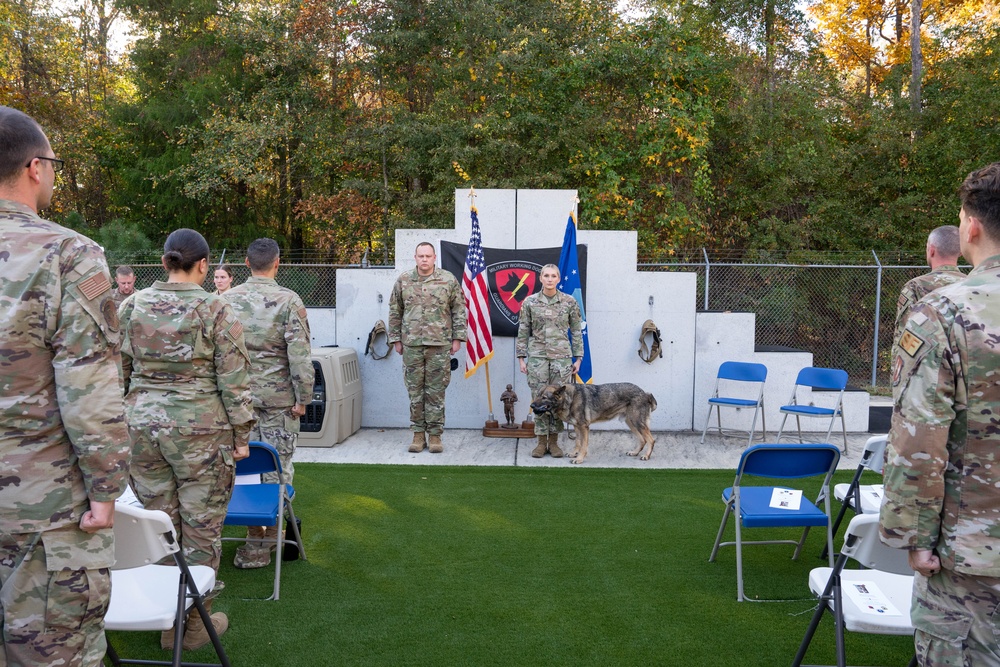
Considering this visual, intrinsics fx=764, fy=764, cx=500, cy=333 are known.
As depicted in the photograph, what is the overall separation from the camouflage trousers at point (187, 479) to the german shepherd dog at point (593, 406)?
13.5 ft

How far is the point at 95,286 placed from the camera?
2131 millimetres

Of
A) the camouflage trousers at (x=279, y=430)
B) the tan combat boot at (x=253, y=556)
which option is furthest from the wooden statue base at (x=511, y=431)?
the tan combat boot at (x=253, y=556)

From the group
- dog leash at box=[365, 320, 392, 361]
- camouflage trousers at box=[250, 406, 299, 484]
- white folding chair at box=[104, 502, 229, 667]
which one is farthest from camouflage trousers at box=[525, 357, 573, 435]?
white folding chair at box=[104, 502, 229, 667]

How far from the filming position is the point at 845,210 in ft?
51.2

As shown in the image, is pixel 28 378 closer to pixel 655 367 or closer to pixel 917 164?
pixel 655 367

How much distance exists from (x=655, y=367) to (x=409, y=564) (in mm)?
4717

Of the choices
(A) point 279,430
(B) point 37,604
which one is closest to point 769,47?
(A) point 279,430

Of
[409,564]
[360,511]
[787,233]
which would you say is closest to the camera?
[409,564]

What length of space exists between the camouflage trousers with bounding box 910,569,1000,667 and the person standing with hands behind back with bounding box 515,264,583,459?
5.50 metres

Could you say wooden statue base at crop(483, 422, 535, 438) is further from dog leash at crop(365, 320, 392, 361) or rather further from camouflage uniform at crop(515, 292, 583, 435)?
dog leash at crop(365, 320, 392, 361)

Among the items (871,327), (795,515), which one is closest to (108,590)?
(795,515)

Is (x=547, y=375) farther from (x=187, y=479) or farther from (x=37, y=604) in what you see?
(x=37, y=604)

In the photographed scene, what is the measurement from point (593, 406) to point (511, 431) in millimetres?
1324

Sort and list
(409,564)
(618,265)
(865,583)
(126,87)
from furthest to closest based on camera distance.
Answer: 1. (126,87)
2. (618,265)
3. (409,564)
4. (865,583)
